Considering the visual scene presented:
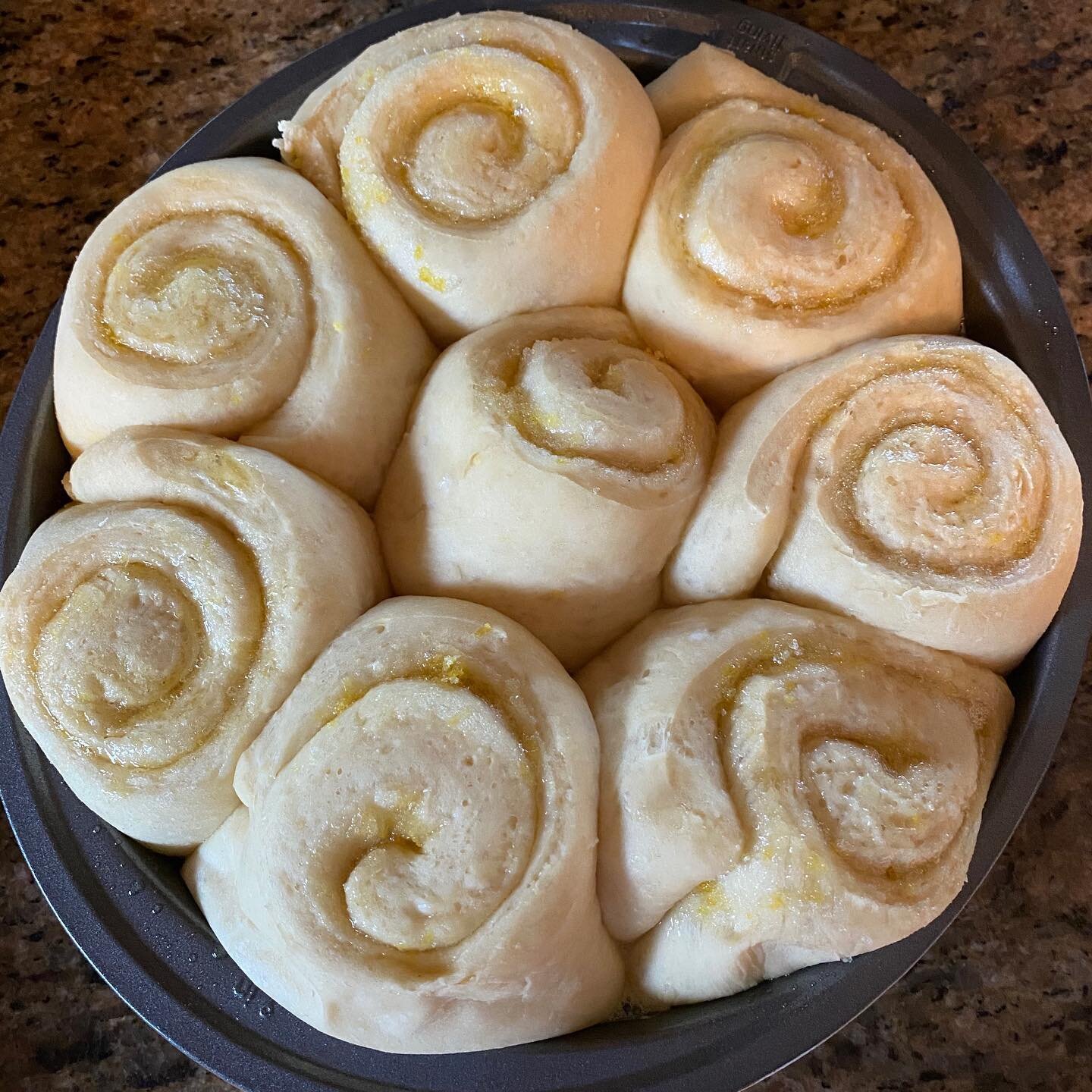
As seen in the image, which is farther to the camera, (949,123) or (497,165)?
(949,123)

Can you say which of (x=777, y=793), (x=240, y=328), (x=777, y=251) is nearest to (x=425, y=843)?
(x=777, y=793)

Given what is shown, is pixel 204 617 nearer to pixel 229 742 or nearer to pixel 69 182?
pixel 229 742

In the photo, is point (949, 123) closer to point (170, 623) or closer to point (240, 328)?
point (240, 328)

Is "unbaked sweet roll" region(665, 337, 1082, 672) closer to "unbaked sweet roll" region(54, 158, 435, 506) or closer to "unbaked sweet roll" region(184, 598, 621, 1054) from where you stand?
"unbaked sweet roll" region(184, 598, 621, 1054)

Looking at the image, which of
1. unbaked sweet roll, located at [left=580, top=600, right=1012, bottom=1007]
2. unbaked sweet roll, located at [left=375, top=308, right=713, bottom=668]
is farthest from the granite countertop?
unbaked sweet roll, located at [left=375, top=308, right=713, bottom=668]

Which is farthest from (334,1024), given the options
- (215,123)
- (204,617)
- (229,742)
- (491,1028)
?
(215,123)

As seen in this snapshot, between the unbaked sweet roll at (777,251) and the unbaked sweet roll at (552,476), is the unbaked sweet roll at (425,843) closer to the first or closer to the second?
the unbaked sweet roll at (552,476)

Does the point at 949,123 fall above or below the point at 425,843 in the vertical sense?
above
